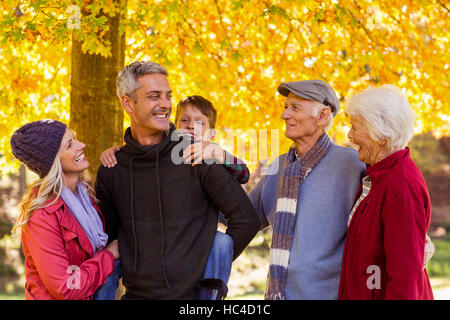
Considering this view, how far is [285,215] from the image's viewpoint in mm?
3387

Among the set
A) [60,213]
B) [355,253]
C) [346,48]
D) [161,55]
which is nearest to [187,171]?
[60,213]

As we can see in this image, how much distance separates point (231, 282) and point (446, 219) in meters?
9.85

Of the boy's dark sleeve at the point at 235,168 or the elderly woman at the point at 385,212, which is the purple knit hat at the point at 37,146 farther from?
the elderly woman at the point at 385,212

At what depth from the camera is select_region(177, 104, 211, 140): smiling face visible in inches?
169

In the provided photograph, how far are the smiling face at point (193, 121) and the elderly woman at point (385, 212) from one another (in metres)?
1.42

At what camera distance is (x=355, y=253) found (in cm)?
296

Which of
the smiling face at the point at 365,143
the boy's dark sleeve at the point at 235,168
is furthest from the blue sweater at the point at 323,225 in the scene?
the boy's dark sleeve at the point at 235,168

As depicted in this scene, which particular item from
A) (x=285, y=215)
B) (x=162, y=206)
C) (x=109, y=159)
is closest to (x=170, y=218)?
(x=162, y=206)

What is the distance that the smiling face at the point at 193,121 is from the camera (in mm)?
4297

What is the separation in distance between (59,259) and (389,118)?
1.91 meters

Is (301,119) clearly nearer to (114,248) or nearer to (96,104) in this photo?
(114,248)

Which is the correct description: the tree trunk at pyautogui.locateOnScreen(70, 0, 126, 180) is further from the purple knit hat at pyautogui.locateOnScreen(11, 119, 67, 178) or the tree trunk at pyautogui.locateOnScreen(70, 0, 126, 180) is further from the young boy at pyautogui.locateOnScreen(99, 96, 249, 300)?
the purple knit hat at pyautogui.locateOnScreen(11, 119, 67, 178)

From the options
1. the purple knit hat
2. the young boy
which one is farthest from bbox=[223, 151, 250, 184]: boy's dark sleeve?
the purple knit hat

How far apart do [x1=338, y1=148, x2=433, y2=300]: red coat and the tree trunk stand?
2.40 meters
